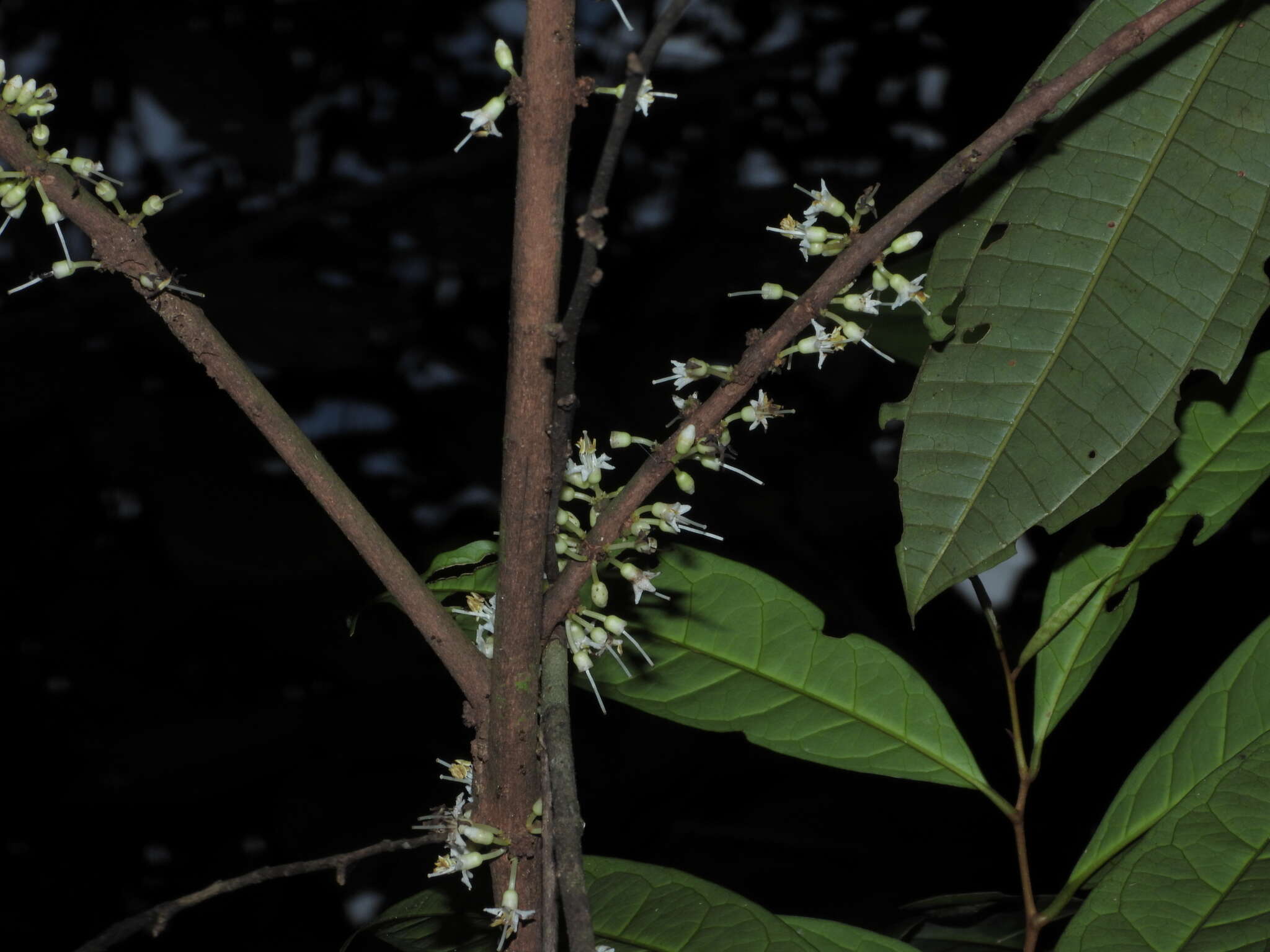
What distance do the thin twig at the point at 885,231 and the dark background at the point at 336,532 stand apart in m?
1.03

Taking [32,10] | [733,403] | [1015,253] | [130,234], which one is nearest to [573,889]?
[733,403]

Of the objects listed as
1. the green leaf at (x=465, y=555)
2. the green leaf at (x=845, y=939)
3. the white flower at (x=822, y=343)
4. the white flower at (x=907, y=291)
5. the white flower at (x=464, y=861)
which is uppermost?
the white flower at (x=907, y=291)

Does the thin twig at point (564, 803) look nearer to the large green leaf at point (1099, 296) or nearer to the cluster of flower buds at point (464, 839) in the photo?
the cluster of flower buds at point (464, 839)

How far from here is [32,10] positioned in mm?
2027

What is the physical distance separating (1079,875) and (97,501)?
179 cm

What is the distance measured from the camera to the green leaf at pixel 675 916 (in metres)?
0.72

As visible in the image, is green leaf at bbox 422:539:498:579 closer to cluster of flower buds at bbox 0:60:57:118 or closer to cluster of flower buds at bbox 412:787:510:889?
cluster of flower buds at bbox 412:787:510:889

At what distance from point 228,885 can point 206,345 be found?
0.28m

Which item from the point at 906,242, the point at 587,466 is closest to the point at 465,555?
the point at 587,466

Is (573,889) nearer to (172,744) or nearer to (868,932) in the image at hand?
(868,932)

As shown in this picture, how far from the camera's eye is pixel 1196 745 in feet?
2.77

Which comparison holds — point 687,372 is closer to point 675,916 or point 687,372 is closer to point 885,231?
point 885,231

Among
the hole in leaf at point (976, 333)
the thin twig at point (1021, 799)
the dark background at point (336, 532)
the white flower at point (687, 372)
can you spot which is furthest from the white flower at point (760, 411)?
the dark background at point (336, 532)

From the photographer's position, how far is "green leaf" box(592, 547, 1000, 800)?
2.87 ft
